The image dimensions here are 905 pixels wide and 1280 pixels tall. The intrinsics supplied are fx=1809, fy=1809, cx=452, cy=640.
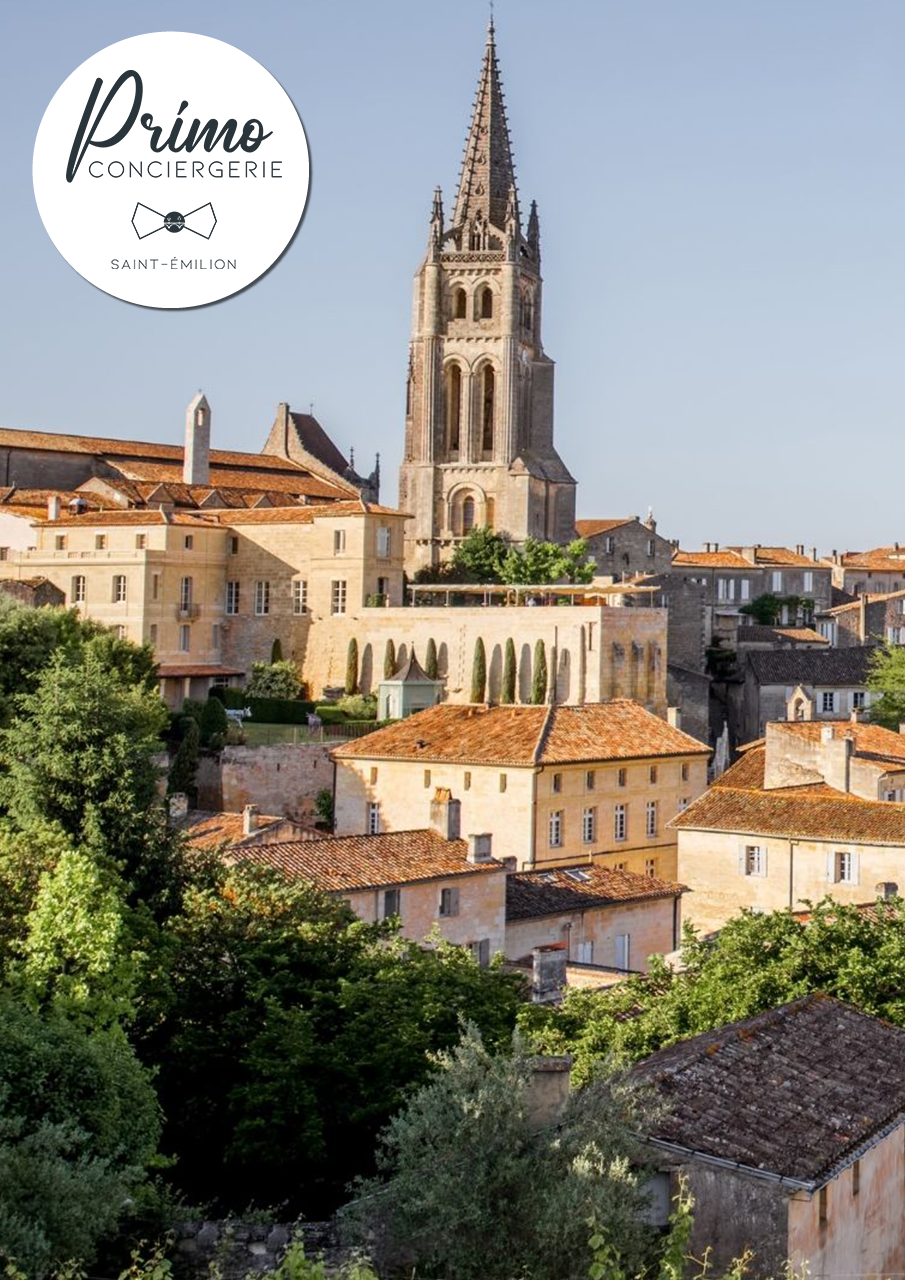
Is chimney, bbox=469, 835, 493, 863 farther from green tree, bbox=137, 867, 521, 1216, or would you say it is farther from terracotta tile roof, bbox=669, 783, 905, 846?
green tree, bbox=137, 867, 521, 1216

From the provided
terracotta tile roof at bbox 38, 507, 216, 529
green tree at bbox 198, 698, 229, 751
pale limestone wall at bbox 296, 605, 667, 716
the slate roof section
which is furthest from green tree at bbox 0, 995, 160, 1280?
pale limestone wall at bbox 296, 605, 667, 716

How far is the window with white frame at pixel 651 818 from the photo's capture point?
46.1 m

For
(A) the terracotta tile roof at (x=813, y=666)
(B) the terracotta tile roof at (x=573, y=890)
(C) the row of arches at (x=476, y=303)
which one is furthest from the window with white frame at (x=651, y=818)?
(C) the row of arches at (x=476, y=303)

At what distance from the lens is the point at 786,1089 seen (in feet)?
52.4

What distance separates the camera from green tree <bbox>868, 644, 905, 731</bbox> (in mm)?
65312

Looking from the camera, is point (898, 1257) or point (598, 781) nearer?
point (898, 1257)

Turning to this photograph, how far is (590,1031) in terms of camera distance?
20.6 m

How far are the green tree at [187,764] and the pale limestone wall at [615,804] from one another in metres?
10.8

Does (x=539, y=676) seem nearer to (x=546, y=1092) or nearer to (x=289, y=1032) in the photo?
(x=289, y=1032)

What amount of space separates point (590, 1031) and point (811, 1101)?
5.02 m

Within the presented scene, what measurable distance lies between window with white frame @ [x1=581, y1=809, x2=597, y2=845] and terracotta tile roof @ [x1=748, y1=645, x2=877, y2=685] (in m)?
29.1

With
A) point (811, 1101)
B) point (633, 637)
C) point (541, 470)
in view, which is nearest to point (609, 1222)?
point (811, 1101)

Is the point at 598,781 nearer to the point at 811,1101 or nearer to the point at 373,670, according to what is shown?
the point at 373,670

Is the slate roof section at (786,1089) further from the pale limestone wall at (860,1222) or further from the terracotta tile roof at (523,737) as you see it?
the terracotta tile roof at (523,737)
